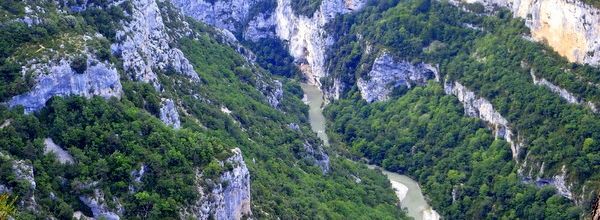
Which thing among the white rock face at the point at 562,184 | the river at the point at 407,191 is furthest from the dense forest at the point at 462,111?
the river at the point at 407,191

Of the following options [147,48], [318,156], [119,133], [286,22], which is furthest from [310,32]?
[119,133]

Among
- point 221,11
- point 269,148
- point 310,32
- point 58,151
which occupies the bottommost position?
point 221,11

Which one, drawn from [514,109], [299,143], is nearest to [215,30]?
[299,143]

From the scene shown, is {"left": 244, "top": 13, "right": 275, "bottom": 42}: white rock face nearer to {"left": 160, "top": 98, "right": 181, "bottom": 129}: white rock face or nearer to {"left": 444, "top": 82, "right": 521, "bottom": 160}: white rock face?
{"left": 444, "top": 82, "right": 521, "bottom": 160}: white rock face

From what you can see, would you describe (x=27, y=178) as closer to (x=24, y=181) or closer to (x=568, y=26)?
(x=24, y=181)

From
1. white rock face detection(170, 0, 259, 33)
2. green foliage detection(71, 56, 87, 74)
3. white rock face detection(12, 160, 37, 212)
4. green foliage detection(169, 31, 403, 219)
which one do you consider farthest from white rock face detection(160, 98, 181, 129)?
white rock face detection(170, 0, 259, 33)

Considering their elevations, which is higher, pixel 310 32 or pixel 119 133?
pixel 119 133

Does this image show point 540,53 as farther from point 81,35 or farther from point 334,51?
point 81,35
